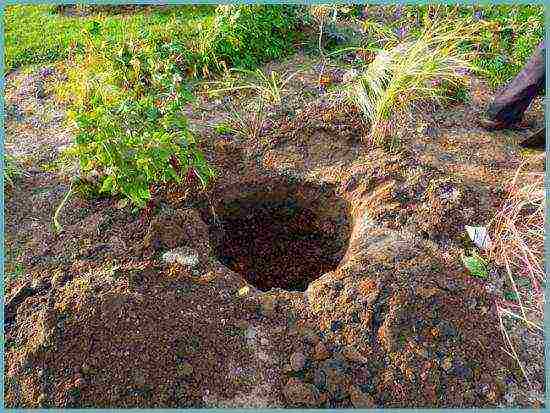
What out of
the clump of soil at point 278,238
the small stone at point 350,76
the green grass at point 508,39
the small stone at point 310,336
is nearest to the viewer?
the small stone at point 310,336

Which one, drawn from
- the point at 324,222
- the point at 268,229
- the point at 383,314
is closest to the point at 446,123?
the point at 324,222

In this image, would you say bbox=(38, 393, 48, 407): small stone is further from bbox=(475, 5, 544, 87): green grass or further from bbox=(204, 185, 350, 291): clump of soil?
bbox=(475, 5, 544, 87): green grass

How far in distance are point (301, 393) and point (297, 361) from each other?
0.15 m

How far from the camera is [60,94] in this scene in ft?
14.5

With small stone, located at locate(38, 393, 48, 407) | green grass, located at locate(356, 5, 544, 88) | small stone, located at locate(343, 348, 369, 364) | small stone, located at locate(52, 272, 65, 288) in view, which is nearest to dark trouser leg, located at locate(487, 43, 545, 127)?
green grass, located at locate(356, 5, 544, 88)

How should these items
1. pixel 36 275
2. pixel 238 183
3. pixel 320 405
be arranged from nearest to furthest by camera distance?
pixel 320 405, pixel 36 275, pixel 238 183

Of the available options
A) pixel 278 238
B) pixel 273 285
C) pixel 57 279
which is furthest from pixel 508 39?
pixel 57 279

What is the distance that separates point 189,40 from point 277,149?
1427 mm

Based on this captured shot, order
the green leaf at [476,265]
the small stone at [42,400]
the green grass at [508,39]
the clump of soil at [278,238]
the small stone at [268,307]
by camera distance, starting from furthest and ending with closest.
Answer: the green grass at [508,39]
the clump of soil at [278,238]
the green leaf at [476,265]
the small stone at [268,307]
the small stone at [42,400]

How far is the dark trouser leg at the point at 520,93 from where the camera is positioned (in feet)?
12.7

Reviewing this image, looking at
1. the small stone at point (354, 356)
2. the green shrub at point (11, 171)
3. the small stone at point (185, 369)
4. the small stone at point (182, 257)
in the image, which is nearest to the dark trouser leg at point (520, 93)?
the small stone at point (354, 356)

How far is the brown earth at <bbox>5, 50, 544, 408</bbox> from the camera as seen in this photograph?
2613 millimetres

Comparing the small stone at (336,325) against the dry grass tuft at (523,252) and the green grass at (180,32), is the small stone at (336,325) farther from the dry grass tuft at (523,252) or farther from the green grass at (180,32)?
the green grass at (180,32)

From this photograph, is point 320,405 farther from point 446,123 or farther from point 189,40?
point 189,40
